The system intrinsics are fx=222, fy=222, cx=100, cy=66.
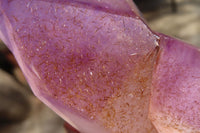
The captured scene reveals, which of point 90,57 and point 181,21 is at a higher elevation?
point 90,57

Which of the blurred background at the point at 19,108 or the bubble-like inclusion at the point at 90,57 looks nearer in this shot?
the bubble-like inclusion at the point at 90,57

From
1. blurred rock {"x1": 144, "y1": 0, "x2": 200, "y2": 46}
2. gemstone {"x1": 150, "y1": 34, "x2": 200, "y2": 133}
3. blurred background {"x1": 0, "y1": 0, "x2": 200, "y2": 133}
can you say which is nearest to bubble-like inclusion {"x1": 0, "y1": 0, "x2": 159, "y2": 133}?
gemstone {"x1": 150, "y1": 34, "x2": 200, "y2": 133}

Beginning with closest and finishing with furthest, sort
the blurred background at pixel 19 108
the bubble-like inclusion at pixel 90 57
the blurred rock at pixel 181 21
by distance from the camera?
the bubble-like inclusion at pixel 90 57
the blurred background at pixel 19 108
the blurred rock at pixel 181 21

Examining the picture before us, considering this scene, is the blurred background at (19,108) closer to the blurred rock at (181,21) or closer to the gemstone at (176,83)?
the gemstone at (176,83)

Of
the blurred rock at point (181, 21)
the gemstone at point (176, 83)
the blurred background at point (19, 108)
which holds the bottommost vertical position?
the blurred rock at point (181, 21)

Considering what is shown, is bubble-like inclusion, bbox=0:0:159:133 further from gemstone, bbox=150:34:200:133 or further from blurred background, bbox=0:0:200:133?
blurred background, bbox=0:0:200:133

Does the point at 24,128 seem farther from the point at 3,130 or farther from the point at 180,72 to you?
the point at 180,72

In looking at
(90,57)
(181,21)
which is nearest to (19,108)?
(90,57)

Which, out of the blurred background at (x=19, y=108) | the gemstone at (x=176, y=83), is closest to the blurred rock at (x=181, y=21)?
the blurred background at (x=19, y=108)

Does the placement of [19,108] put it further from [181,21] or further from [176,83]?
[181,21]
